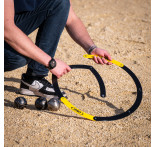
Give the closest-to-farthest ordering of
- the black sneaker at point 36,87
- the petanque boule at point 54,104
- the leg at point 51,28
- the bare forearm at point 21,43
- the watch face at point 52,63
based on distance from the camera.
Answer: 1. the bare forearm at point 21,43
2. the watch face at point 52,63
3. the petanque boule at point 54,104
4. the leg at point 51,28
5. the black sneaker at point 36,87

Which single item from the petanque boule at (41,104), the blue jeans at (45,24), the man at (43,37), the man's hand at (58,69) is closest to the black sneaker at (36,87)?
the man at (43,37)

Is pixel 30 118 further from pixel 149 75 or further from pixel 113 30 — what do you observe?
pixel 113 30

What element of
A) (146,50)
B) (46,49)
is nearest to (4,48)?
(46,49)

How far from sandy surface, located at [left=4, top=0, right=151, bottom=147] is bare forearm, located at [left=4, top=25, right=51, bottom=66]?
27.2 inches

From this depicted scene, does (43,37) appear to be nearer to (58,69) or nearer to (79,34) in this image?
(79,34)

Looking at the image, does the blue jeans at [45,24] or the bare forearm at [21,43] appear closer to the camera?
the bare forearm at [21,43]

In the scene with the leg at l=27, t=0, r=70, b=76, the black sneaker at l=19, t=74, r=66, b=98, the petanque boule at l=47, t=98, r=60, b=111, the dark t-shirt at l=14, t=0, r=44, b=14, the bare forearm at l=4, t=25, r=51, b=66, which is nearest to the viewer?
the bare forearm at l=4, t=25, r=51, b=66

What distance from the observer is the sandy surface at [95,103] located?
2291mm

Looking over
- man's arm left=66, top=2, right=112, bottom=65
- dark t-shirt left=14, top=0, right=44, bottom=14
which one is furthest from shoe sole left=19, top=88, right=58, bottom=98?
dark t-shirt left=14, top=0, right=44, bottom=14

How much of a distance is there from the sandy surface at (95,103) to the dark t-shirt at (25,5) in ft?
3.38

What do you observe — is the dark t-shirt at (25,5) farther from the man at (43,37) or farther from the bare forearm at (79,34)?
the bare forearm at (79,34)

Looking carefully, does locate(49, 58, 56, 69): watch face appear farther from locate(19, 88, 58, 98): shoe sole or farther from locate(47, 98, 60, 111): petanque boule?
locate(19, 88, 58, 98): shoe sole

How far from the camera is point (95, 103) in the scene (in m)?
2.82

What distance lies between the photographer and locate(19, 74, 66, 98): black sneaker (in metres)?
2.83
